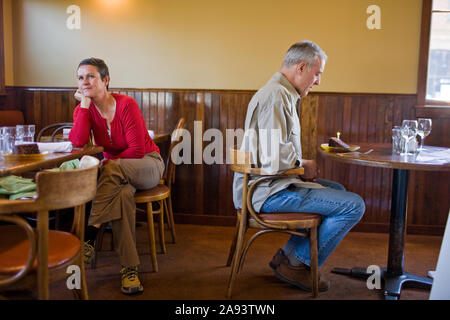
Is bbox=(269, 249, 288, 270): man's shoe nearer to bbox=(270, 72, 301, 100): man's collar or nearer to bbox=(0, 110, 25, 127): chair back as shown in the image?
bbox=(270, 72, 301, 100): man's collar

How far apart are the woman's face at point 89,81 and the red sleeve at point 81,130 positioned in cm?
13

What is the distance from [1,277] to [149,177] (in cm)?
128

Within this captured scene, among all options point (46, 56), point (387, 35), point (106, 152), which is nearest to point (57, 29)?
point (46, 56)

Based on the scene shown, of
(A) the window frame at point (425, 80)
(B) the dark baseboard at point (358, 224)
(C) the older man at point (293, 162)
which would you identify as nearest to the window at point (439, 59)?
(A) the window frame at point (425, 80)

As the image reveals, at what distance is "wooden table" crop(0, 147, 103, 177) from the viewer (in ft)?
6.11

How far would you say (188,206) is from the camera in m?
4.10

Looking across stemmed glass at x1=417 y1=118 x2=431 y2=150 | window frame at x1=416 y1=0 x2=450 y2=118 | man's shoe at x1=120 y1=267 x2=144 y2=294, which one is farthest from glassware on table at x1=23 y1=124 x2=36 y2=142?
window frame at x1=416 y1=0 x2=450 y2=118

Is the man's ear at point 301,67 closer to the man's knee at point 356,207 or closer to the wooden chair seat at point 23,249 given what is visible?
the man's knee at point 356,207

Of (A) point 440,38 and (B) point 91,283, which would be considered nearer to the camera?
(B) point 91,283

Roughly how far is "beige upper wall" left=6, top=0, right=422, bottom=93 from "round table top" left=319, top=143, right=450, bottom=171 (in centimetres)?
118

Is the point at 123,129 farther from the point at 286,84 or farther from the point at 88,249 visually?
the point at 286,84

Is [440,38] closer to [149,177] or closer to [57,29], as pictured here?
[149,177]

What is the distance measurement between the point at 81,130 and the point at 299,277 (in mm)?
1538

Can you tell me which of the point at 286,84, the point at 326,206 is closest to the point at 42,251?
the point at 326,206
